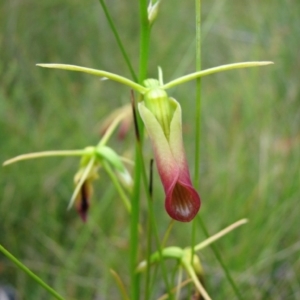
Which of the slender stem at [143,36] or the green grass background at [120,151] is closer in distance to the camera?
the slender stem at [143,36]

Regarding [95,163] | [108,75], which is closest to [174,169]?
[108,75]

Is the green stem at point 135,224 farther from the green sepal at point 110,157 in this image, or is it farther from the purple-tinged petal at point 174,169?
the purple-tinged petal at point 174,169

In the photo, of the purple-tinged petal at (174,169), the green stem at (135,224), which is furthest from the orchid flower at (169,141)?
the green stem at (135,224)

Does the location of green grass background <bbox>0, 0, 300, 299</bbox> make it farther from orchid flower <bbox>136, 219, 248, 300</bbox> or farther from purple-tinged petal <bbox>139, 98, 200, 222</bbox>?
purple-tinged petal <bbox>139, 98, 200, 222</bbox>

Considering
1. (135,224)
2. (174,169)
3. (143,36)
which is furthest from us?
→ (135,224)

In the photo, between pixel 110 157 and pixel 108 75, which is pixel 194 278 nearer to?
pixel 110 157
